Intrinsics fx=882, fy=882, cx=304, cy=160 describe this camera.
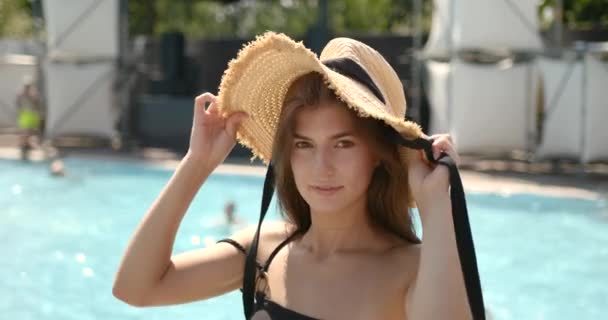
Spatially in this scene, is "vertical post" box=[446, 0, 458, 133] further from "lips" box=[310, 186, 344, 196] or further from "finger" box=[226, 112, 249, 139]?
"lips" box=[310, 186, 344, 196]

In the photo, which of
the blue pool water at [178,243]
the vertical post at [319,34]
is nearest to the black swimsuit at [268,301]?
the blue pool water at [178,243]

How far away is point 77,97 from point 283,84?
44.6ft

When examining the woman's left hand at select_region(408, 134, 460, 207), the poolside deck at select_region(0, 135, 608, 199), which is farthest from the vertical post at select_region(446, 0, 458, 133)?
the woman's left hand at select_region(408, 134, 460, 207)

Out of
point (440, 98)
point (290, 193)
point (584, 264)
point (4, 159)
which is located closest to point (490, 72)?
point (440, 98)

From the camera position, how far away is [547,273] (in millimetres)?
7422

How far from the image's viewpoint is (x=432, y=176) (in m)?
1.75

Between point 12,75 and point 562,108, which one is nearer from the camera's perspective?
point 562,108

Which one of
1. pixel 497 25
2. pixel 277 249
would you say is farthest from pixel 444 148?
pixel 497 25

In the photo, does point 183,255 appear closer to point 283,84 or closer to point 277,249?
point 277,249

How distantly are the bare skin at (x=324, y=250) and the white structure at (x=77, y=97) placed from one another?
13.4 metres

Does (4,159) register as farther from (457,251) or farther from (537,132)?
(457,251)

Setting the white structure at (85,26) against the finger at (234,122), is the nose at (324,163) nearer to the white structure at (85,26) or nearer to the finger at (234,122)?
the finger at (234,122)

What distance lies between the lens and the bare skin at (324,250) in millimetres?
1727

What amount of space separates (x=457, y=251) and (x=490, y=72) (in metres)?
10.8
